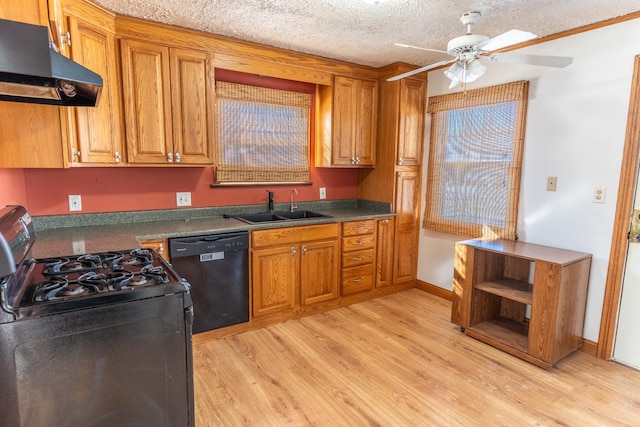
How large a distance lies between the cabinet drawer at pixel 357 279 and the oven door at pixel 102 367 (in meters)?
2.13

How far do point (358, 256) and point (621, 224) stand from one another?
80.0 inches

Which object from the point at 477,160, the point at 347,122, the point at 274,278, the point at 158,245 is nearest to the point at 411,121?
the point at 347,122

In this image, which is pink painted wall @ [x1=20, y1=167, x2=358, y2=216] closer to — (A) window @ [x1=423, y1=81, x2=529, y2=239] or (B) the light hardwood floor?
(B) the light hardwood floor

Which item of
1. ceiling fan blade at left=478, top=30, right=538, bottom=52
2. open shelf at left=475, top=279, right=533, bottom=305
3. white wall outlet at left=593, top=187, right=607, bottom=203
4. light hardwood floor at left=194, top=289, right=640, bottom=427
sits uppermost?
ceiling fan blade at left=478, top=30, right=538, bottom=52

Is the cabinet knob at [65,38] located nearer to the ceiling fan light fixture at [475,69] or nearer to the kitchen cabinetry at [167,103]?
the kitchen cabinetry at [167,103]

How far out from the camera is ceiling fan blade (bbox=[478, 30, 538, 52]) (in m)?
1.70

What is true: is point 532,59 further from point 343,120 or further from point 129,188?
point 129,188

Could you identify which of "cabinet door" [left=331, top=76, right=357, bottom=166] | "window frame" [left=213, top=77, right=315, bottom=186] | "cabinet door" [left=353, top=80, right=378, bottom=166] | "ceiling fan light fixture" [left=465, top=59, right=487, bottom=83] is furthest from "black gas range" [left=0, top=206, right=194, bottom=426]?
"cabinet door" [left=353, top=80, right=378, bottom=166]

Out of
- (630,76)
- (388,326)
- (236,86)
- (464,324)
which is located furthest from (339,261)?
(630,76)

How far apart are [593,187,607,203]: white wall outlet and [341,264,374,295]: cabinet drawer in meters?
1.91

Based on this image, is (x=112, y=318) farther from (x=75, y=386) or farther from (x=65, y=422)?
(x=65, y=422)

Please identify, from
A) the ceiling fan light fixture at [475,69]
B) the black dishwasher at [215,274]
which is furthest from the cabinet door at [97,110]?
the ceiling fan light fixture at [475,69]

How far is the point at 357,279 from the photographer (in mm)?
3541

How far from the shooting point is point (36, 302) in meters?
1.22
